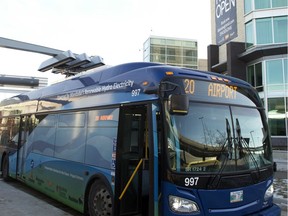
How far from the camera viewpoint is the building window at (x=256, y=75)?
86.4 feet

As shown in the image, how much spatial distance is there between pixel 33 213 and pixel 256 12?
2412 centimetres

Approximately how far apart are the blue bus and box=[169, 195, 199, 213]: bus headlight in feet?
0.04

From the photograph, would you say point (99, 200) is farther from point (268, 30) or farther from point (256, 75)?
point (268, 30)

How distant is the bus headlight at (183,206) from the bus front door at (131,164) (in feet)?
3.10

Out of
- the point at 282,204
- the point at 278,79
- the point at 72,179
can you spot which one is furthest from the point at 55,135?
the point at 278,79

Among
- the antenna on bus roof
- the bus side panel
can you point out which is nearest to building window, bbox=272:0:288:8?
the antenna on bus roof

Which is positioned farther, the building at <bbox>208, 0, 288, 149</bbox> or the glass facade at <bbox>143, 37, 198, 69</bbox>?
the glass facade at <bbox>143, 37, 198, 69</bbox>

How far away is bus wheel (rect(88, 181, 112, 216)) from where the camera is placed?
577 cm

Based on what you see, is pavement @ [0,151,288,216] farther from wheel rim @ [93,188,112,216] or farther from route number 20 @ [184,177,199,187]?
route number 20 @ [184,177,199,187]

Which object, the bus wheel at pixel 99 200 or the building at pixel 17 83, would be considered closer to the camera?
the bus wheel at pixel 99 200

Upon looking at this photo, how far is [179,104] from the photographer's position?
14.6ft

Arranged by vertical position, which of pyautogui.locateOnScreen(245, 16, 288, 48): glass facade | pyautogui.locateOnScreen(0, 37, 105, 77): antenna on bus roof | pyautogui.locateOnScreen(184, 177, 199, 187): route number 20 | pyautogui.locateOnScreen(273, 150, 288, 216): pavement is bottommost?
pyautogui.locateOnScreen(273, 150, 288, 216): pavement

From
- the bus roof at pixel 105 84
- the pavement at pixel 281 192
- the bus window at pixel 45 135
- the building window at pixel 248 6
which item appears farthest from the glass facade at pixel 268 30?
the bus window at pixel 45 135

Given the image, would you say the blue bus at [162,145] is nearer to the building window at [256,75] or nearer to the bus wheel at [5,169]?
the bus wheel at [5,169]
